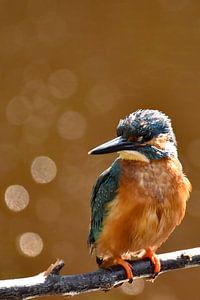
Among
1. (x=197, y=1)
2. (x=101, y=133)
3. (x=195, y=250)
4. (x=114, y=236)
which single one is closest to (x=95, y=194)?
(x=114, y=236)

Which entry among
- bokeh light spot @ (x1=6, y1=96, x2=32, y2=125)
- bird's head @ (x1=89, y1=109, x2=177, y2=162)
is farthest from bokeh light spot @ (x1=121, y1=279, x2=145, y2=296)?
bird's head @ (x1=89, y1=109, x2=177, y2=162)

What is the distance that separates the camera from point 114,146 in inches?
93.2

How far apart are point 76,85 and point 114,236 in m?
1.60

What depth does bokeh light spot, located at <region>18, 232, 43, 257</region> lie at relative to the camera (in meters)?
3.87

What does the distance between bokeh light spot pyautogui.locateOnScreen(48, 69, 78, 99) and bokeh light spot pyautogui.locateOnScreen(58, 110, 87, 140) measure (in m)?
0.09

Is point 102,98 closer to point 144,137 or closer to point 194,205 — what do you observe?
point 194,205

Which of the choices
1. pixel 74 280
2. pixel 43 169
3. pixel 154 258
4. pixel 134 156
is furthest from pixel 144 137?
pixel 43 169

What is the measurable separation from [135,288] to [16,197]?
27.4 inches

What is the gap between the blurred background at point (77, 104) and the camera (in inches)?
153

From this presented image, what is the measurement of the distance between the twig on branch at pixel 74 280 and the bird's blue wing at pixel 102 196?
0.48 feet

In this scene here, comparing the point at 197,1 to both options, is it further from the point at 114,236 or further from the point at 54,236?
the point at 114,236

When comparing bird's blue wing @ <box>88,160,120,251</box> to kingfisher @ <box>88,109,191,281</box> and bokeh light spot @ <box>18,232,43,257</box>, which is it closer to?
kingfisher @ <box>88,109,191,281</box>

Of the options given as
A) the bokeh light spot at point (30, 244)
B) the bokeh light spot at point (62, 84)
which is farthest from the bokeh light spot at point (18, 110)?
the bokeh light spot at point (30, 244)

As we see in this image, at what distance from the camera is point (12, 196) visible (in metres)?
3.87
